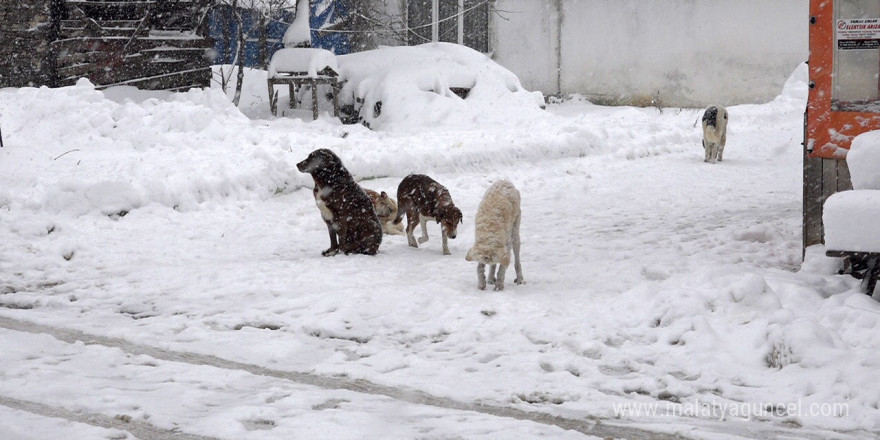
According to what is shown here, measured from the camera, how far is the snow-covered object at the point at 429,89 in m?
18.8

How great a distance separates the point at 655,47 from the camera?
80.9ft

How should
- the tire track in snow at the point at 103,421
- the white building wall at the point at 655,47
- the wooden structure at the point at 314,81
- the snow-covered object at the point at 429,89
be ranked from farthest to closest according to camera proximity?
1. the white building wall at the point at 655,47
2. the wooden structure at the point at 314,81
3. the snow-covered object at the point at 429,89
4. the tire track in snow at the point at 103,421

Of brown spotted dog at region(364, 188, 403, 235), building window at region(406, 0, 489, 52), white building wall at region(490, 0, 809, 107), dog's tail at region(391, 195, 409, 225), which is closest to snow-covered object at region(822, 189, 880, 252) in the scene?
dog's tail at region(391, 195, 409, 225)

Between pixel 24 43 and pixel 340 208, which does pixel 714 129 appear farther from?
pixel 24 43

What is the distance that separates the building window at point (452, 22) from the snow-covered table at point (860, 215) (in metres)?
21.5

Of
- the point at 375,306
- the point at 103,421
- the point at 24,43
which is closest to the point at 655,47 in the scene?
the point at 24,43

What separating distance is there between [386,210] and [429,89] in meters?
9.97

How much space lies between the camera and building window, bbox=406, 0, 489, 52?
2719cm

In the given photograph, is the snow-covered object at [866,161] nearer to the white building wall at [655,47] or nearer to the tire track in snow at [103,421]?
the tire track in snow at [103,421]

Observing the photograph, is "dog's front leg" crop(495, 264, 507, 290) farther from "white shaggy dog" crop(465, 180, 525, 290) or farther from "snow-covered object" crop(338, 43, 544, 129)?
"snow-covered object" crop(338, 43, 544, 129)

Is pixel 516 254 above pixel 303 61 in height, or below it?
below

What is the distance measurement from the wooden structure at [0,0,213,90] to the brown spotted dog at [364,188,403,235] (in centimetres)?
844


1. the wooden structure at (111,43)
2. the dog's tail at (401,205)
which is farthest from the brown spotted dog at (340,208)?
the wooden structure at (111,43)

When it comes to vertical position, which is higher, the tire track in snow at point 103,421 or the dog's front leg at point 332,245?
the dog's front leg at point 332,245
